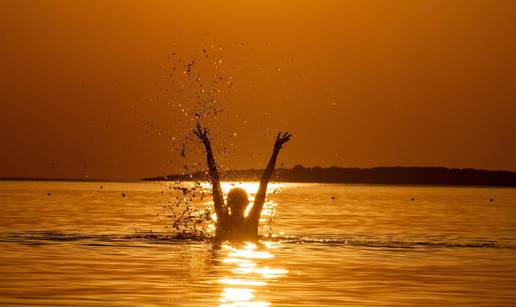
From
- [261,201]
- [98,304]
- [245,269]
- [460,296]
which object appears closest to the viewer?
[98,304]

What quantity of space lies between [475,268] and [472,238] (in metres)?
14.9

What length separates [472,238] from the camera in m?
42.9

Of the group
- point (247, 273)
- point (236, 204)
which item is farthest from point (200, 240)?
point (247, 273)

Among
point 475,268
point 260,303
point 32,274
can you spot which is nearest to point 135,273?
point 32,274

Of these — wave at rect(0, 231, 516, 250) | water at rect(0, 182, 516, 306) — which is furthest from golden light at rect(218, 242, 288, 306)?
wave at rect(0, 231, 516, 250)

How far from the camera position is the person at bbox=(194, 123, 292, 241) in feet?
103

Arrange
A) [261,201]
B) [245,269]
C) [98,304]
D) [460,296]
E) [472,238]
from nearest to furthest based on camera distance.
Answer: [98,304] → [460,296] → [245,269] → [261,201] → [472,238]

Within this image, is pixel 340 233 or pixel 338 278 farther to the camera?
pixel 340 233

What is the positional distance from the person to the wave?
4132 mm

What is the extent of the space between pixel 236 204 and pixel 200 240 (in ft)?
22.8

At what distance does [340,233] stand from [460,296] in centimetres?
2230

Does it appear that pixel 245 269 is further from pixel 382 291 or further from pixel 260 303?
pixel 260 303

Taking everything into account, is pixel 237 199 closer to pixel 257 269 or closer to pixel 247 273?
pixel 257 269

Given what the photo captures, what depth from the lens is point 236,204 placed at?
3234 centimetres
